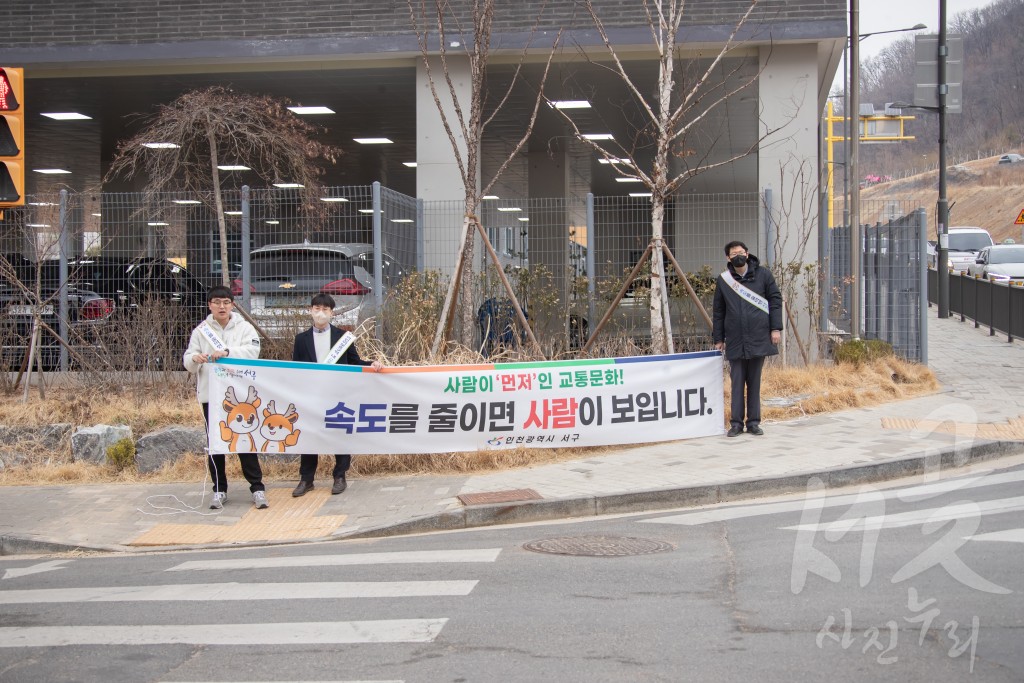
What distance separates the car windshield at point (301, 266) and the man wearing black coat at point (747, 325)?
520 cm

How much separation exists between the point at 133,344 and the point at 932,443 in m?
9.19

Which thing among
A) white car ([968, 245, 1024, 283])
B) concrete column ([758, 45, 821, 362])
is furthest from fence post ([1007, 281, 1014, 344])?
white car ([968, 245, 1024, 283])

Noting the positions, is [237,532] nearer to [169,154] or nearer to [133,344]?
[133,344]

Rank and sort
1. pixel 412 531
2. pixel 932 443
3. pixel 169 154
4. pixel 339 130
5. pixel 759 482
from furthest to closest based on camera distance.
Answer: pixel 339 130 < pixel 169 154 < pixel 932 443 < pixel 759 482 < pixel 412 531

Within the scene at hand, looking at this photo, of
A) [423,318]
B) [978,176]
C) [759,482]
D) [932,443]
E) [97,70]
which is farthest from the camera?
[978,176]

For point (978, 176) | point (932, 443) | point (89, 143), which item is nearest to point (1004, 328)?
point (932, 443)

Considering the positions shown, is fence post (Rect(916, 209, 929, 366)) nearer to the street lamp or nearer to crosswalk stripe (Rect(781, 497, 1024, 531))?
the street lamp

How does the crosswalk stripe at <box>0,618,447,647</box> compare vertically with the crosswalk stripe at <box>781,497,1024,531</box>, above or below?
below

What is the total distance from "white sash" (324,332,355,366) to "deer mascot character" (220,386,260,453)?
72cm

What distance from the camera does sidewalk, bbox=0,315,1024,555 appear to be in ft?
28.5

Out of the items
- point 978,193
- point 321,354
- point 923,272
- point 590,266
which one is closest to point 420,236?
point 590,266

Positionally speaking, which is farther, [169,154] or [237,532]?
[169,154]

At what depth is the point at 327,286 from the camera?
13.9 metres

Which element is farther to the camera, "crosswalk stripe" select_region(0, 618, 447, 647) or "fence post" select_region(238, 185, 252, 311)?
"fence post" select_region(238, 185, 252, 311)
